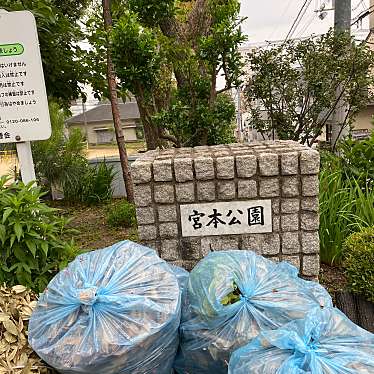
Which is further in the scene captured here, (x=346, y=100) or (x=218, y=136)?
(x=346, y=100)

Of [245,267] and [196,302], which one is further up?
[245,267]

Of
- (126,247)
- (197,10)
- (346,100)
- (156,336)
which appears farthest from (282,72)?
(156,336)

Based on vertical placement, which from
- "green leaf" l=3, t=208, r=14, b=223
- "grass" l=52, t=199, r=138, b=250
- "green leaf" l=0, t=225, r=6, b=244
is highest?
"green leaf" l=3, t=208, r=14, b=223

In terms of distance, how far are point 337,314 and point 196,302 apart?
0.66 metres

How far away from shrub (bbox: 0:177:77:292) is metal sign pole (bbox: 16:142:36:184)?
574 millimetres

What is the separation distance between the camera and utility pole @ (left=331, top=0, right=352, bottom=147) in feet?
17.9

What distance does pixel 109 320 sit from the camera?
1.82 m

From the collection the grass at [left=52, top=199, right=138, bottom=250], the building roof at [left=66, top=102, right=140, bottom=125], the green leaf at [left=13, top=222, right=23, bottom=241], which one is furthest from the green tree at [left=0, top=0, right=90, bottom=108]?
the building roof at [left=66, top=102, right=140, bottom=125]

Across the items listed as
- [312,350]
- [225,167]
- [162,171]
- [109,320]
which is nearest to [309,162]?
[225,167]

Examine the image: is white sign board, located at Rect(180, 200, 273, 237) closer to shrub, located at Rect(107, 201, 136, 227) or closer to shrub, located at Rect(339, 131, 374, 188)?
shrub, located at Rect(339, 131, 374, 188)

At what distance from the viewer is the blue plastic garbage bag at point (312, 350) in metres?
1.52

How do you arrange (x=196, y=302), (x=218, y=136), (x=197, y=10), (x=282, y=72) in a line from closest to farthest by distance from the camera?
1. (x=196, y=302)
2. (x=218, y=136)
3. (x=197, y=10)
4. (x=282, y=72)

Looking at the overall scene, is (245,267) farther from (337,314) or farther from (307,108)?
(307,108)

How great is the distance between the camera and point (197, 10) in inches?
183
